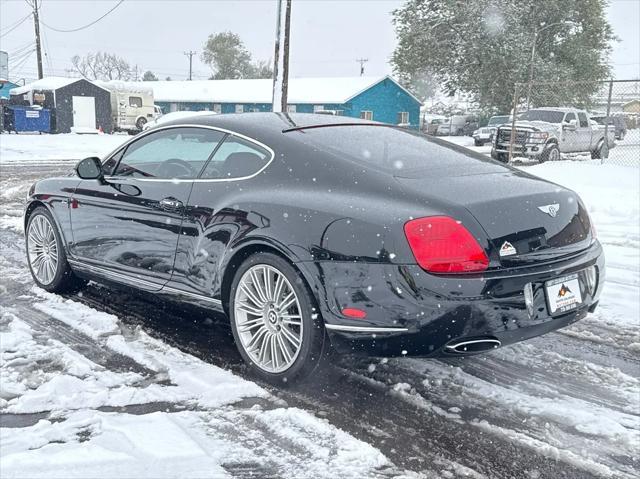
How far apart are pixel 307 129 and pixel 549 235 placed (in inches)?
61.0

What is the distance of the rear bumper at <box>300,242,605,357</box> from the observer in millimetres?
3148

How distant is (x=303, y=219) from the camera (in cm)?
348

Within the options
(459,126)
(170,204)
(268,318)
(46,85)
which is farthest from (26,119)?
(268,318)

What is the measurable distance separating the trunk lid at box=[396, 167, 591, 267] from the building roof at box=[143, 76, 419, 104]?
4553cm

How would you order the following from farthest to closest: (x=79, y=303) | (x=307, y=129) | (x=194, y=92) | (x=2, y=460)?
1. (x=194, y=92)
2. (x=79, y=303)
3. (x=307, y=129)
4. (x=2, y=460)

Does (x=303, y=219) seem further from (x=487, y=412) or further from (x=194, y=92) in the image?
(x=194, y=92)

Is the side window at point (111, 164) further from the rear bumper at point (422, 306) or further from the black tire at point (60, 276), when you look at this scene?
the rear bumper at point (422, 306)

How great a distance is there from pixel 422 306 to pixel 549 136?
18799 mm

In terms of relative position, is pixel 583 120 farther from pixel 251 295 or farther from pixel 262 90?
pixel 262 90

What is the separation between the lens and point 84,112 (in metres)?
39.6

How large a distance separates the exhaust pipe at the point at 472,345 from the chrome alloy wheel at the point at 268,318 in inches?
30.7

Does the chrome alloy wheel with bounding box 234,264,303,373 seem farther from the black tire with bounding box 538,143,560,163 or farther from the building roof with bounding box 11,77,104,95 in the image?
the building roof with bounding box 11,77,104,95

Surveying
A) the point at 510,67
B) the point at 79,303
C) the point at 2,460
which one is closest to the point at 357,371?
the point at 2,460

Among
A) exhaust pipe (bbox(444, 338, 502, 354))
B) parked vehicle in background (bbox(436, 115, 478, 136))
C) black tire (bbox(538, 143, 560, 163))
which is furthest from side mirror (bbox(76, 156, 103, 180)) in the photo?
parked vehicle in background (bbox(436, 115, 478, 136))
